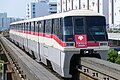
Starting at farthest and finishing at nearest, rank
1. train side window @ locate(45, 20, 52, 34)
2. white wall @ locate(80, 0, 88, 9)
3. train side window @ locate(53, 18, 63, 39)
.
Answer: white wall @ locate(80, 0, 88, 9) < train side window @ locate(45, 20, 52, 34) < train side window @ locate(53, 18, 63, 39)

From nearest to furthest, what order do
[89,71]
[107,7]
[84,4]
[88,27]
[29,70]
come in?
[29,70], [89,71], [88,27], [107,7], [84,4]

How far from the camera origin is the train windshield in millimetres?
12578

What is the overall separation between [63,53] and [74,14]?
1.77 m

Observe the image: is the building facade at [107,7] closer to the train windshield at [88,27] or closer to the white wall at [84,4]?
the white wall at [84,4]

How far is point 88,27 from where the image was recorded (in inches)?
504

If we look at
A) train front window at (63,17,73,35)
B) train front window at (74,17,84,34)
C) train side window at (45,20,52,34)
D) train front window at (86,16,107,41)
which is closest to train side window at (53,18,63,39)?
train front window at (63,17,73,35)

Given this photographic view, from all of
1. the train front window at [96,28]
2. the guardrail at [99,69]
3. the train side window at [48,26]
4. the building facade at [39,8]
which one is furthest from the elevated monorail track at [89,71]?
the building facade at [39,8]

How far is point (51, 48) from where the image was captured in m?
14.7

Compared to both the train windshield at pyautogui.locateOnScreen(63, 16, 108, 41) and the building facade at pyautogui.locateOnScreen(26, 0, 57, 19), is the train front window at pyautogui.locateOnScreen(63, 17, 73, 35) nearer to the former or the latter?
the train windshield at pyautogui.locateOnScreen(63, 16, 108, 41)

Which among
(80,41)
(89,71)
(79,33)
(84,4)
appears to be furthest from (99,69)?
(84,4)

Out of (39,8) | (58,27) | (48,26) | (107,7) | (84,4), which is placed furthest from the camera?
(39,8)

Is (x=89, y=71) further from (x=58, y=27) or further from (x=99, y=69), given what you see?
(x=58, y=27)

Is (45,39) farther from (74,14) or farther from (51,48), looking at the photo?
(74,14)

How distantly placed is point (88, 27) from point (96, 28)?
1.18ft
